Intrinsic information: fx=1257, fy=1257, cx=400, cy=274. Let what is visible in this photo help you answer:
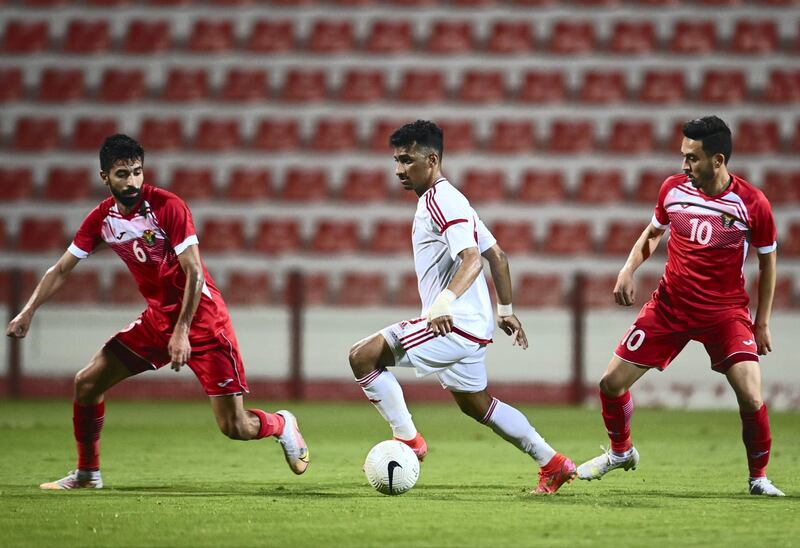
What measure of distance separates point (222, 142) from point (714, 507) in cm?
1477

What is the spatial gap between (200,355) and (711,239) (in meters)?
2.93

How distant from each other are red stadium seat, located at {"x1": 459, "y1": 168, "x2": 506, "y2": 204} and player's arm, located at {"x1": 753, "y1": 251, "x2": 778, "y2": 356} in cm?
1178

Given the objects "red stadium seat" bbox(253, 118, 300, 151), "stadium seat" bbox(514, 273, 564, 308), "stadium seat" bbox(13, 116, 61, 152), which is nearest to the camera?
"stadium seat" bbox(514, 273, 564, 308)

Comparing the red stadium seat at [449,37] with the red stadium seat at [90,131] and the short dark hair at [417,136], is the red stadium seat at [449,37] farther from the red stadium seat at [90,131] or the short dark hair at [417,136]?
the short dark hair at [417,136]

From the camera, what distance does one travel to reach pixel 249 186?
63.7ft

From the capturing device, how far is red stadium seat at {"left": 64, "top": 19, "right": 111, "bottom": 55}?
2122cm

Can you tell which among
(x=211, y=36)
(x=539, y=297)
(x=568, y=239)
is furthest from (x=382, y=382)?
(x=211, y=36)

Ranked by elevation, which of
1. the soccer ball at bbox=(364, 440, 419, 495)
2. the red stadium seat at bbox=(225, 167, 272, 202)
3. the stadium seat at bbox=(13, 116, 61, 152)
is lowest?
the red stadium seat at bbox=(225, 167, 272, 202)

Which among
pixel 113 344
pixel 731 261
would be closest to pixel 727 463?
pixel 731 261

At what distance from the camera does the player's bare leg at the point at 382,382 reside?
22.2 feet

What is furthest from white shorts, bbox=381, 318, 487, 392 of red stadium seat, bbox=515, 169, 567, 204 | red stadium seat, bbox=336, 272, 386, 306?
red stadium seat, bbox=515, 169, 567, 204

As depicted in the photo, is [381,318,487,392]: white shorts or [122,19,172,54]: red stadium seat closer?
[381,318,487,392]: white shorts

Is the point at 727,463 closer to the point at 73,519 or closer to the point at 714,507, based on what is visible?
the point at 714,507

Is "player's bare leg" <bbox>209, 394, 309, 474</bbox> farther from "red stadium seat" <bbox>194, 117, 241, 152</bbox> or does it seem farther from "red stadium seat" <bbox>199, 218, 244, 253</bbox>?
"red stadium seat" <bbox>194, 117, 241, 152</bbox>
